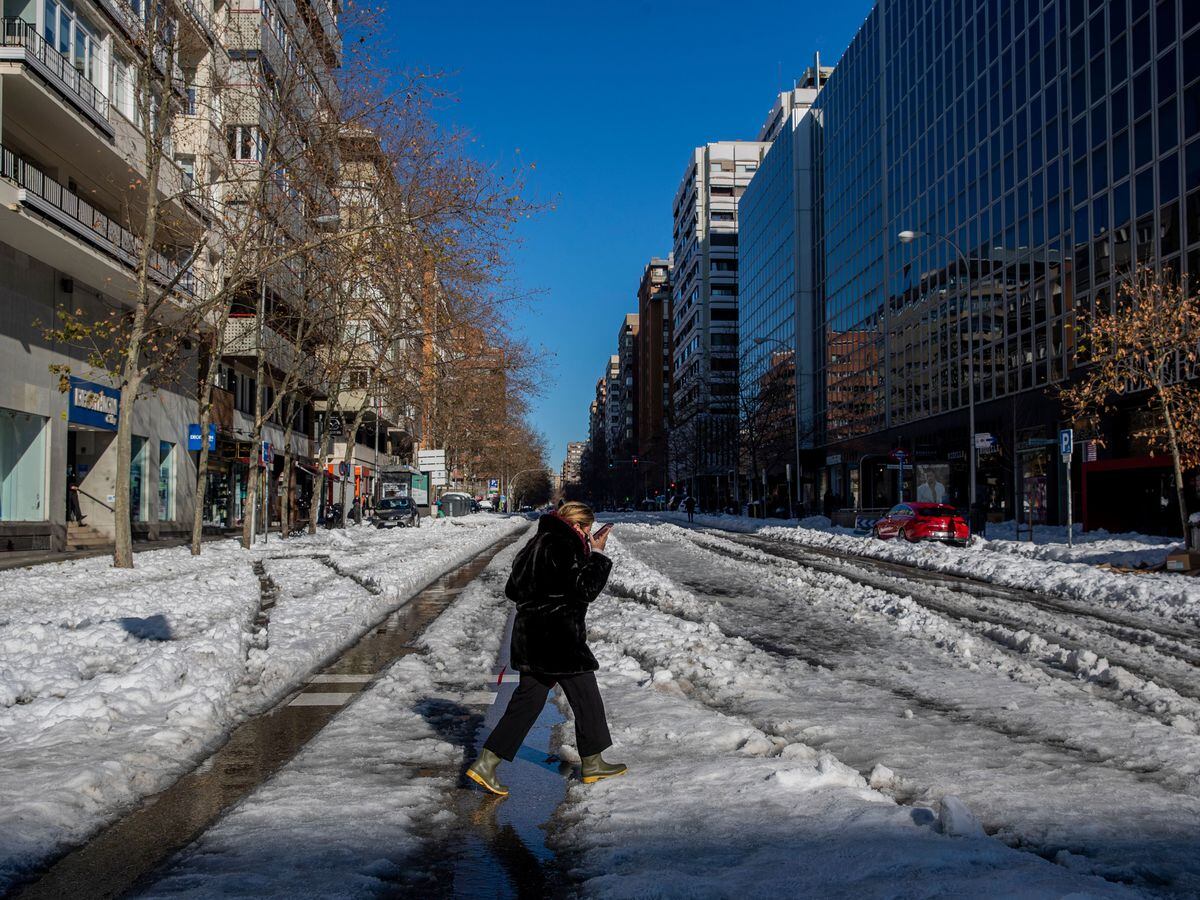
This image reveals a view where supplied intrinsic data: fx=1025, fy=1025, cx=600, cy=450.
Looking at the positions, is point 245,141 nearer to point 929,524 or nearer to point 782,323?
point 929,524

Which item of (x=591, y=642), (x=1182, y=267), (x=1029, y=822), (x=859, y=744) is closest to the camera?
(x=1029, y=822)

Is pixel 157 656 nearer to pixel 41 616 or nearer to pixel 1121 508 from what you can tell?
pixel 41 616

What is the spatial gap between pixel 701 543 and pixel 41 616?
2342cm

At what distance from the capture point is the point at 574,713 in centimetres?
505

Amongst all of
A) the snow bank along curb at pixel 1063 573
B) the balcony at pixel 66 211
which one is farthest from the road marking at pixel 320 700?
the balcony at pixel 66 211

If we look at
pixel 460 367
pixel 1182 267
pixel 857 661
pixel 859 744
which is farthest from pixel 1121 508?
pixel 859 744

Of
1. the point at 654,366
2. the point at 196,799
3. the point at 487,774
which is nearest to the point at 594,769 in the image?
the point at 487,774

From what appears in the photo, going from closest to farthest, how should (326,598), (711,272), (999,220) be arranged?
(326,598) < (999,220) < (711,272)

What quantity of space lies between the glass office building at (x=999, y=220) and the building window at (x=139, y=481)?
2534 cm

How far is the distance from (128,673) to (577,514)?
4.13 m

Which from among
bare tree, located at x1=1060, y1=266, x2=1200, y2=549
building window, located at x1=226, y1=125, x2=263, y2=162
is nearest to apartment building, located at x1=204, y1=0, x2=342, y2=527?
building window, located at x1=226, y1=125, x2=263, y2=162

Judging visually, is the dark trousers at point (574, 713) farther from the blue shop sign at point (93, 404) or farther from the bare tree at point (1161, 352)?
the blue shop sign at point (93, 404)

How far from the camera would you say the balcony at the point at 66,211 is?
21484 millimetres

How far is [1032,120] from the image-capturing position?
41.9 metres
